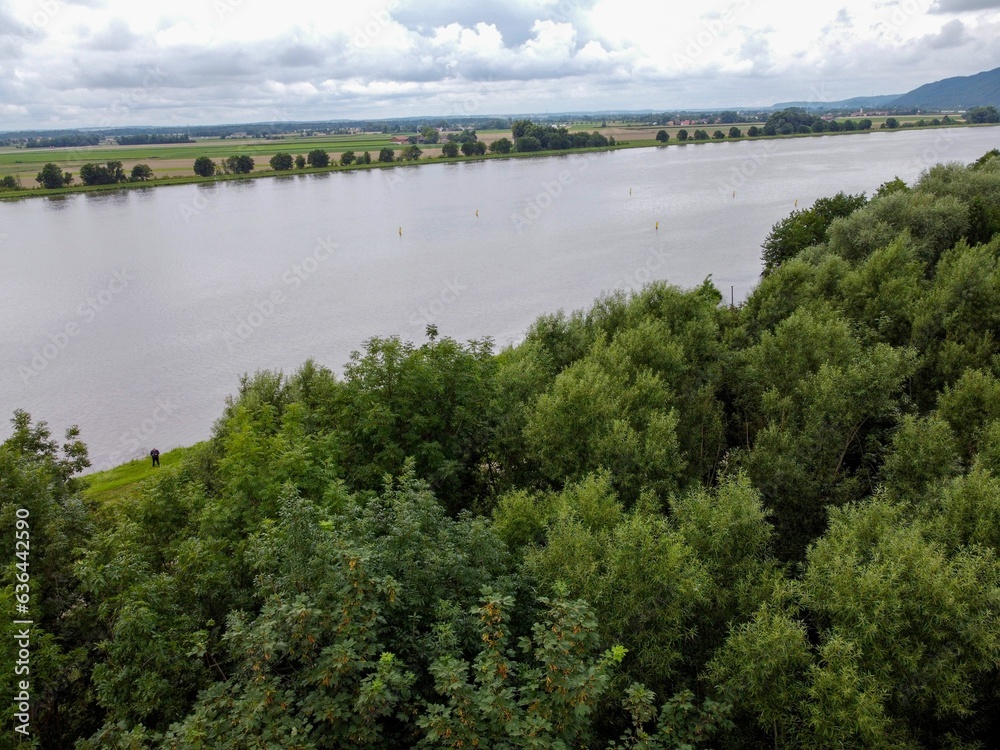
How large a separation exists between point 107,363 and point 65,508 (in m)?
35.0

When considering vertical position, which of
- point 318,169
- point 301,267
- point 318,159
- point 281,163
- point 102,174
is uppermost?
point 318,159

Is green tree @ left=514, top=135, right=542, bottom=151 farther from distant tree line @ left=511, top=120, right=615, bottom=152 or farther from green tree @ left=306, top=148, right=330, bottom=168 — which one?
green tree @ left=306, top=148, right=330, bottom=168

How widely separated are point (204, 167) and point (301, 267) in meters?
81.1

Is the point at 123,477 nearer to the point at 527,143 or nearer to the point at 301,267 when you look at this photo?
the point at 301,267

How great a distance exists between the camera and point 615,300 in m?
26.3

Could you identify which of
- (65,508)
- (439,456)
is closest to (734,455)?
(439,456)

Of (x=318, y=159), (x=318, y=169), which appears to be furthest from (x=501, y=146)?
(x=318, y=169)

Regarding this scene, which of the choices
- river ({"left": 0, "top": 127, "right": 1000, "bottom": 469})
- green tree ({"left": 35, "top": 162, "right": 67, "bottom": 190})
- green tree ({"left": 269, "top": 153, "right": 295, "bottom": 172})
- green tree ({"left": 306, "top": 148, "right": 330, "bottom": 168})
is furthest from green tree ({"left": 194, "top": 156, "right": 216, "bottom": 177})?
green tree ({"left": 35, "top": 162, "right": 67, "bottom": 190})

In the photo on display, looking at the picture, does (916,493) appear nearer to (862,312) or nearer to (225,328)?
(862,312)

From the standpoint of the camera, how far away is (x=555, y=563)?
1250cm

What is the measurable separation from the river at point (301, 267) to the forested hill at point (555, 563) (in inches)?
849

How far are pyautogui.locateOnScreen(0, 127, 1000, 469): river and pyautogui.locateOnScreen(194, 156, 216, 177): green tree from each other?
1062 cm

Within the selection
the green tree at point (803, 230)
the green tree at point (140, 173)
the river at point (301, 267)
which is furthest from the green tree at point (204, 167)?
the green tree at point (803, 230)

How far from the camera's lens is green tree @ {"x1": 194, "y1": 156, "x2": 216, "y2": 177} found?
422 feet
